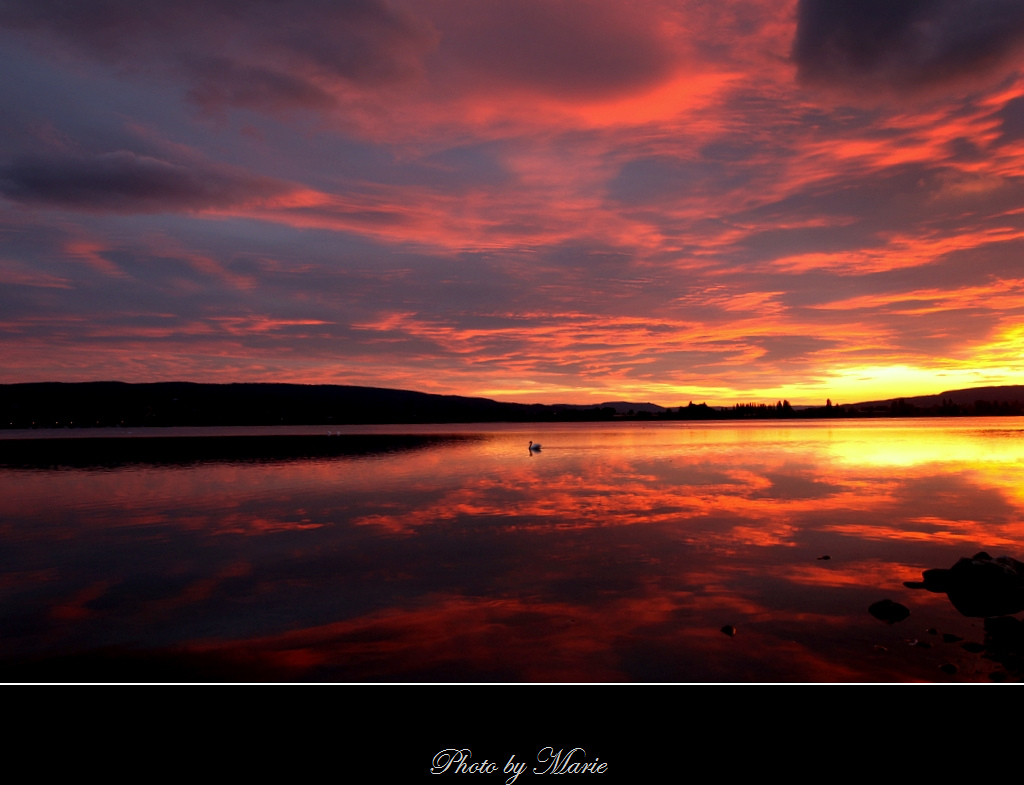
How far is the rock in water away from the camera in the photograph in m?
13.0

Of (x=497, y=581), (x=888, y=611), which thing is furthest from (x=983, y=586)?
(x=497, y=581)

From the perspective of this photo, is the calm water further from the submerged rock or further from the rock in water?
the submerged rock

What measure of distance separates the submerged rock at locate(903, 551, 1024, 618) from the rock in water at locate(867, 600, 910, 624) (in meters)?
1.35

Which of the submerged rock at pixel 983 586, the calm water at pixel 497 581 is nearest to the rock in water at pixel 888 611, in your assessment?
the calm water at pixel 497 581

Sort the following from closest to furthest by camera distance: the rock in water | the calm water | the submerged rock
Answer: the calm water → the rock in water → the submerged rock

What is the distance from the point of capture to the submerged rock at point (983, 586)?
13.5m

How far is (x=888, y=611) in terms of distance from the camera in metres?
13.1

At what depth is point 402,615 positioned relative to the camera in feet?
45.0

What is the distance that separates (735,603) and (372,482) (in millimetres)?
30750

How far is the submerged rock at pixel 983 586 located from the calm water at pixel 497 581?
654mm

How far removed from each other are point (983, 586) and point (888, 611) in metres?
3.02

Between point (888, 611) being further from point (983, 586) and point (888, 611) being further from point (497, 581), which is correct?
point (497, 581)

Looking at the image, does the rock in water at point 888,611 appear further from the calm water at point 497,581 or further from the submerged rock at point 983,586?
the submerged rock at point 983,586

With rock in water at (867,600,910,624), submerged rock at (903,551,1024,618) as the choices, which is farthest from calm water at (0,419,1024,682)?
submerged rock at (903,551,1024,618)
